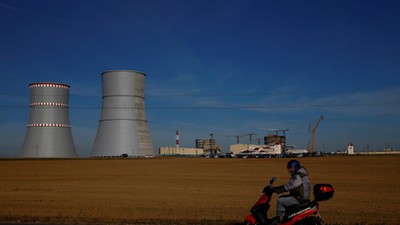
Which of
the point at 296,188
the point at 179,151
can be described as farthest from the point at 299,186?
the point at 179,151

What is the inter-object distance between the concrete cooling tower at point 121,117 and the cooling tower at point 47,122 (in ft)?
16.8

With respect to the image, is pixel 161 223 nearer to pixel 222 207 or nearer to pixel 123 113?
pixel 222 207

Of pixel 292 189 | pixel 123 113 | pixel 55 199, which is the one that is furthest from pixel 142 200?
pixel 123 113

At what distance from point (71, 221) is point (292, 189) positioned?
5.04 m

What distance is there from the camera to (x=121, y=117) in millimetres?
55500

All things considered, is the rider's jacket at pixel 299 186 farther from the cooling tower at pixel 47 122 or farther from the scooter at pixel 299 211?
the cooling tower at pixel 47 122

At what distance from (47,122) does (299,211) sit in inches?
2179

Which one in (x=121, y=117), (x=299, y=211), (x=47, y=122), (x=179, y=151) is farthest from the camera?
(x=179, y=151)

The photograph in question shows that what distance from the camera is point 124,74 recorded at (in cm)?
5528

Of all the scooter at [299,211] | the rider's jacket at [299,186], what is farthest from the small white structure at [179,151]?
the rider's jacket at [299,186]

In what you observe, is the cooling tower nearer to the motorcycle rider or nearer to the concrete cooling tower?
the concrete cooling tower

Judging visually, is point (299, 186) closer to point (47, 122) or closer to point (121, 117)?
→ point (121, 117)

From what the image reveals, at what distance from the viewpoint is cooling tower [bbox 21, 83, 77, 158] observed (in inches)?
2202

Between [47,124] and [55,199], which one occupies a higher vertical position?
[47,124]
